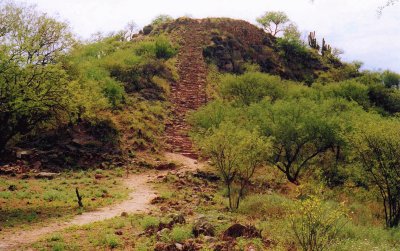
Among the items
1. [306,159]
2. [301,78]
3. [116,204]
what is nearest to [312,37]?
[301,78]

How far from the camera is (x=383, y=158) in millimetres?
18344

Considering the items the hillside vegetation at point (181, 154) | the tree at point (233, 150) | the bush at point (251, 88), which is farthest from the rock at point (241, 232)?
the bush at point (251, 88)

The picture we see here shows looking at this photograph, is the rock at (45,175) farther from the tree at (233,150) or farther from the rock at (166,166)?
the tree at (233,150)

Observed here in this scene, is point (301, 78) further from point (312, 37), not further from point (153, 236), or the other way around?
point (153, 236)

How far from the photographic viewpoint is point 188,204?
755 inches

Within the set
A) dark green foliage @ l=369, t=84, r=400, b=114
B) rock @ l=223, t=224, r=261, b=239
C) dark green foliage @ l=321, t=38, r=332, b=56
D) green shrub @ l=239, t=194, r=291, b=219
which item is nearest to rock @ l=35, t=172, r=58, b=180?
green shrub @ l=239, t=194, r=291, b=219

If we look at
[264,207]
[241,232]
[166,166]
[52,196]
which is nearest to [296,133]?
[166,166]

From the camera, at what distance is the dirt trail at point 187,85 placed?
3356 centimetres

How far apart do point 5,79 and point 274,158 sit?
1776 cm

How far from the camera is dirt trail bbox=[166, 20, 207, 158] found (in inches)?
1321

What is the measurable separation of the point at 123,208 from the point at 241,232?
7418 millimetres

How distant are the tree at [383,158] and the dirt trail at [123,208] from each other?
10.8 m

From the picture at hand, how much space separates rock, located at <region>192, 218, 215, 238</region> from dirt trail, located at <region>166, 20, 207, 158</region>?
17.5 m

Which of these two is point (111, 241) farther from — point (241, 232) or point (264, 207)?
point (264, 207)
